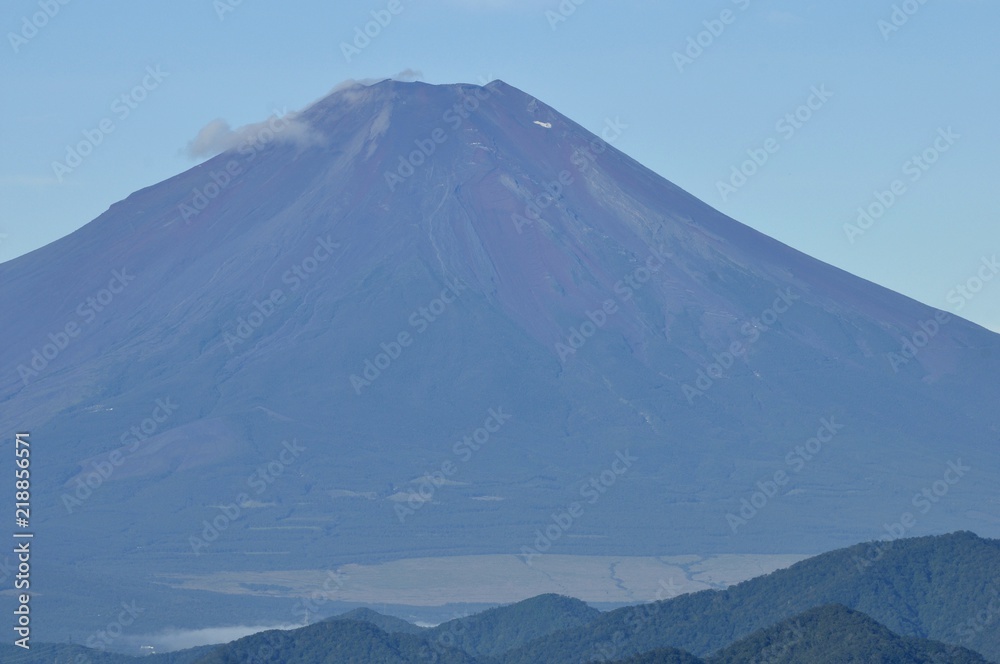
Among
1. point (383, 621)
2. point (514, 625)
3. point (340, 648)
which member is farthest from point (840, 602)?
point (383, 621)

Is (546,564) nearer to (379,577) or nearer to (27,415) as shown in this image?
(379,577)

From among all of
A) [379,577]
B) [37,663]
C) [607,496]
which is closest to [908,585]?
[37,663]

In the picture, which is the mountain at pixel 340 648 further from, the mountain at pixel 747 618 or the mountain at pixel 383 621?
the mountain at pixel 383 621

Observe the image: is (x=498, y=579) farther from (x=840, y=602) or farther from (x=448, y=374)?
(x=840, y=602)

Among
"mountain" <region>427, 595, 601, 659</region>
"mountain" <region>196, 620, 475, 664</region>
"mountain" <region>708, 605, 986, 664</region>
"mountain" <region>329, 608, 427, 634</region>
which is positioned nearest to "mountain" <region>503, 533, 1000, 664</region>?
"mountain" <region>196, 620, 475, 664</region>

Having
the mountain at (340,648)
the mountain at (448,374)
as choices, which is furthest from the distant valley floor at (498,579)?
the mountain at (340,648)

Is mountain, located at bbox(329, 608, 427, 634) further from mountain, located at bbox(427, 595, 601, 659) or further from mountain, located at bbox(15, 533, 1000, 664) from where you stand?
mountain, located at bbox(15, 533, 1000, 664)
